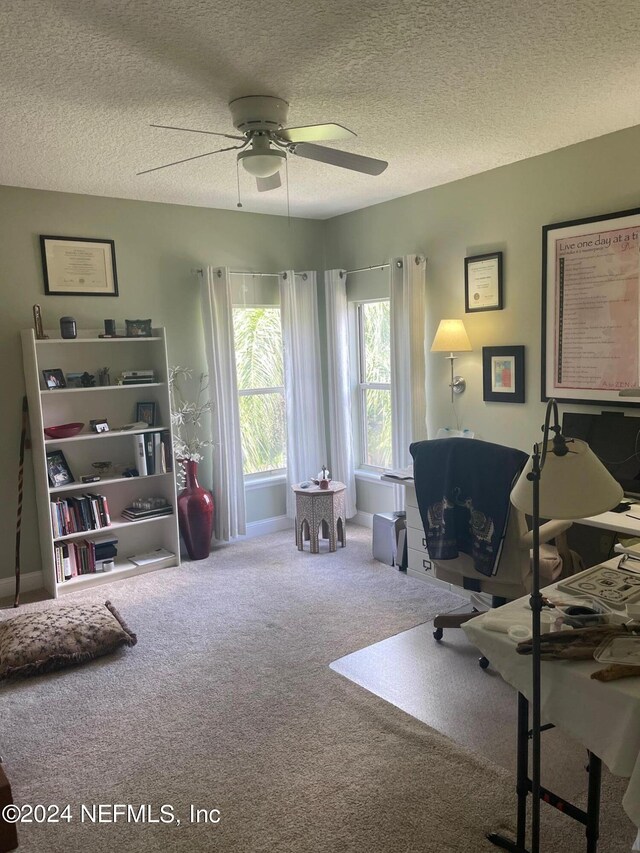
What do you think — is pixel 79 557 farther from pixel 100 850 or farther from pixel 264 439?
pixel 100 850

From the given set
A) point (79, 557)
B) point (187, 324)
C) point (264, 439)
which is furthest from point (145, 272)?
point (79, 557)

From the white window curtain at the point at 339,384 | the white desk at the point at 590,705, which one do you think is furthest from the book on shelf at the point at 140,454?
the white desk at the point at 590,705

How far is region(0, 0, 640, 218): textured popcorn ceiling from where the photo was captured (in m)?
2.04

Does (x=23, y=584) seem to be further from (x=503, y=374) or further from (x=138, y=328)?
A: (x=503, y=374)

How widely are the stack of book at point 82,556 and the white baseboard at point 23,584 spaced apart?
0.28m

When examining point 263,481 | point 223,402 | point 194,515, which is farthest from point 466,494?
point 263,481

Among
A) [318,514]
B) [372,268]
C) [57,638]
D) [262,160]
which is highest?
[262,160]

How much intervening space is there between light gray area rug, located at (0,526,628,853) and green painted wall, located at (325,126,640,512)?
142cm

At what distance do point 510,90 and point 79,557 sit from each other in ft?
12.3

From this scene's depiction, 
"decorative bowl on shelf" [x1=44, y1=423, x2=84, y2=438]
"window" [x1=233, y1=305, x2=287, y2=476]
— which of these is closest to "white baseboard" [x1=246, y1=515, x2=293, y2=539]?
"window" [x1=233, y1=305, x2=287, y2=476]

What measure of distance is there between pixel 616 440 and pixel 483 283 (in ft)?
4.61

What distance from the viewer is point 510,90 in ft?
8.96

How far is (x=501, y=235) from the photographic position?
4.09 m

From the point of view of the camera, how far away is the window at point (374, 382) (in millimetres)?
5250
